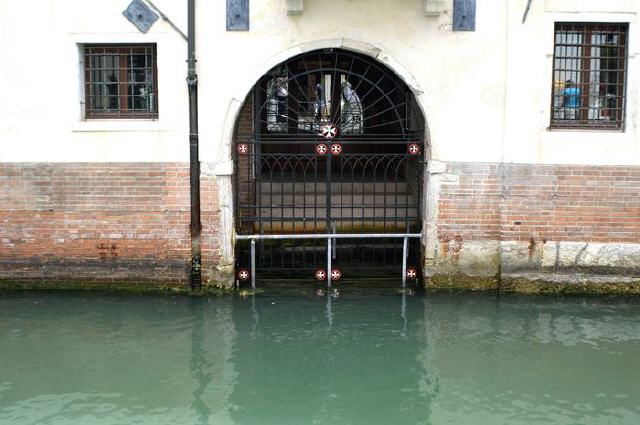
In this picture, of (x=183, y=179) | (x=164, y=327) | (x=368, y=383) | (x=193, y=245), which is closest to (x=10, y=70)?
(x=183, y=179)

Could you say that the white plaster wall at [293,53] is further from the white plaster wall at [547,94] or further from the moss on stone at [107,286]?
the moss on stone at [107,286]

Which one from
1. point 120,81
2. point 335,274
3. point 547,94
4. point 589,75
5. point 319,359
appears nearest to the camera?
point 319,359

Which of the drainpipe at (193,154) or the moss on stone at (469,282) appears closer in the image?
the drainpipe at (193,154)

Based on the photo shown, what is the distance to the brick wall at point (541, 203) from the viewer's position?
8578 millimetres

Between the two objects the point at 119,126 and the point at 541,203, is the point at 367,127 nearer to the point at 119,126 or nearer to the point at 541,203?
the point at 541,203

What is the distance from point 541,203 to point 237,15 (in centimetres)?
390

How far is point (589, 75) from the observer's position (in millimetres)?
8617

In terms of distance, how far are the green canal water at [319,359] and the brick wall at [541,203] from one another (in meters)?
0.74

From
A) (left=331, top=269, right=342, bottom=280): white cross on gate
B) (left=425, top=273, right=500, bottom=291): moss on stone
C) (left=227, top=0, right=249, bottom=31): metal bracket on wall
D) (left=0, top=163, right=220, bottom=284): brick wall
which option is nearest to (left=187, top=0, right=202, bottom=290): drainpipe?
(left=0, top=163, right=220, bottom=284): brick wall

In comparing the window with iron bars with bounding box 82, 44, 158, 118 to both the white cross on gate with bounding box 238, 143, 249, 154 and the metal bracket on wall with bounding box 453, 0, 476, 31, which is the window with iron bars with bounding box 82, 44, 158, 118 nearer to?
the white cross on gate with bounding box 238, 143, 249, 154

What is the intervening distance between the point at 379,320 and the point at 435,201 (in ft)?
5.34

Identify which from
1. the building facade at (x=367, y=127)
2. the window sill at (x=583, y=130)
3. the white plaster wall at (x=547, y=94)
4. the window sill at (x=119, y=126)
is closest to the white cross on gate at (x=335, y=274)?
the building facade at (x=367, y=127)

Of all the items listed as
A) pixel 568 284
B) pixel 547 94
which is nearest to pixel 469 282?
pixel 568 284

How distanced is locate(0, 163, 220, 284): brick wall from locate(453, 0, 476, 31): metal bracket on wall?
3.20 metres
